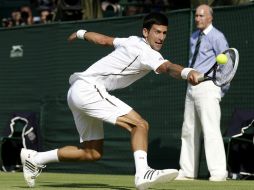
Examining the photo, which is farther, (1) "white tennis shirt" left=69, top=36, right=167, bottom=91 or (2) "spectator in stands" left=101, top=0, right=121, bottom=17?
(2) "spectator in stands" left=101, top=0, right=121, bottom=17

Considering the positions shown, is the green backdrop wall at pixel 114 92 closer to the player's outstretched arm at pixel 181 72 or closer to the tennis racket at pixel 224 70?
the tennis racket at pixel 224 70

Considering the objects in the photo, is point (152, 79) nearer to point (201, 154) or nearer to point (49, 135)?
point (201, 154)

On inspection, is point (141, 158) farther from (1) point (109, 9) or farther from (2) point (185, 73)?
(1) point (109, 9)

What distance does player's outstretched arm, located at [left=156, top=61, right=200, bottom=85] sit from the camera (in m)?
7.52

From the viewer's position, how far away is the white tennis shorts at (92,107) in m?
8.36

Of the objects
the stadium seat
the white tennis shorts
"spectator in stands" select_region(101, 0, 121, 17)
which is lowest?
the stadium seat

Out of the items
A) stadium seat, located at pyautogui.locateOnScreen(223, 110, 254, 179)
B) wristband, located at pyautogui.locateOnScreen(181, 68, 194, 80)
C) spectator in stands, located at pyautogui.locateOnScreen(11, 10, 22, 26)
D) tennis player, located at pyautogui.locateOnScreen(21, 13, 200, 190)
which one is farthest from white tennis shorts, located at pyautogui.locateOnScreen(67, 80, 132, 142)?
spectator in stands, located at pyautogui.locateOnScreen(11, 10, 22, 26)

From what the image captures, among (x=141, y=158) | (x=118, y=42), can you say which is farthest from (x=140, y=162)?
(x=118, y=42)

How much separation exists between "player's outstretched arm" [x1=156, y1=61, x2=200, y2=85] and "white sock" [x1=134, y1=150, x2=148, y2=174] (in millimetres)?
810

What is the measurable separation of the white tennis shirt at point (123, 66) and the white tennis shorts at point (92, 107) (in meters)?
0.10

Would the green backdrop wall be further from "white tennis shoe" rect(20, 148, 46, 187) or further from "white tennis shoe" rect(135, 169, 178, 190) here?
"white tennis shoe" rect(135, 169, 178, 190)

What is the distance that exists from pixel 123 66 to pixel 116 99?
343mm

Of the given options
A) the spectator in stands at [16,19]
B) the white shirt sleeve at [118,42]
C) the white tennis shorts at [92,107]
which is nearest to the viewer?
the white tennis shorts at [92,107]

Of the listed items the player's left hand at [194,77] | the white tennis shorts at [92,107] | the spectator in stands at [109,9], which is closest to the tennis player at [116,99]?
the white tennis shorts at [92,107]
